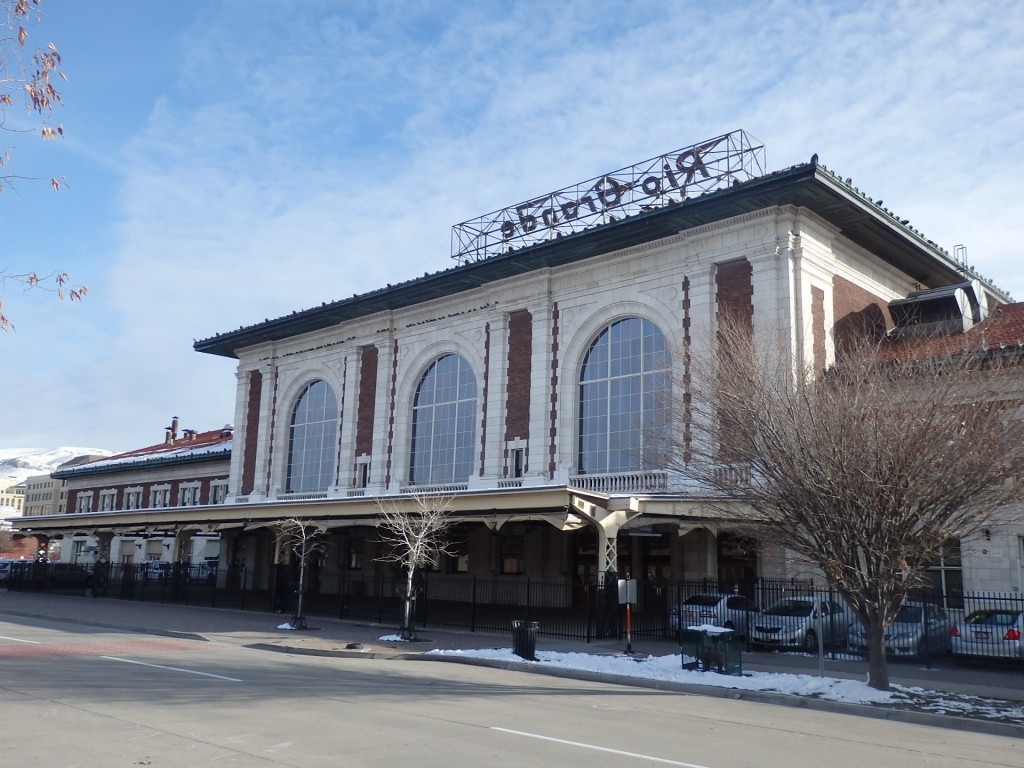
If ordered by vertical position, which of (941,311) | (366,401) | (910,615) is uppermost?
(941,311)

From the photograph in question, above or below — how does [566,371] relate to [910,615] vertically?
above

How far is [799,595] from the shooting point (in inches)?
926

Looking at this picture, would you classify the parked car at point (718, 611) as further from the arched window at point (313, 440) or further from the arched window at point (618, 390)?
the arched window at point (313, 440)

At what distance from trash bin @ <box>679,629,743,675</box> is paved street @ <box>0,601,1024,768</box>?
85.3 inches

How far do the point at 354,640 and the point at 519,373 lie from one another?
14326 mm

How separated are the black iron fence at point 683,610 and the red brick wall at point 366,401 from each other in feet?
19.1

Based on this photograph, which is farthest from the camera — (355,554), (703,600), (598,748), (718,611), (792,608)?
(355,554)

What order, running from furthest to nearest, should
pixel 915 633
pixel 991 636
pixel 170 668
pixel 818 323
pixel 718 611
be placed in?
1. pixel 818 323
2. pixel 718 611
3. pixel 915 633
4. pixel 991 636
5. pixel 170 668

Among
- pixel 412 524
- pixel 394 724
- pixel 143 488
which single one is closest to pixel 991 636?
pixel 394 724

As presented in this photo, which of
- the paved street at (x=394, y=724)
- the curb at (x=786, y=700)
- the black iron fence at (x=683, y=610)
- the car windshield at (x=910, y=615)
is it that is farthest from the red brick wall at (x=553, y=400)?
the paved street at (x=394, y=724)

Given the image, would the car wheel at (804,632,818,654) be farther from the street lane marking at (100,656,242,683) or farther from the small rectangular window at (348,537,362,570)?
the small rectangular window at (348,537,362,570)

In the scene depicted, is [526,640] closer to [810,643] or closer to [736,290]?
[810,643]

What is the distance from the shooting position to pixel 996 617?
20.3 m

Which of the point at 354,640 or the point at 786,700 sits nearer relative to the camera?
the point at 786,700
